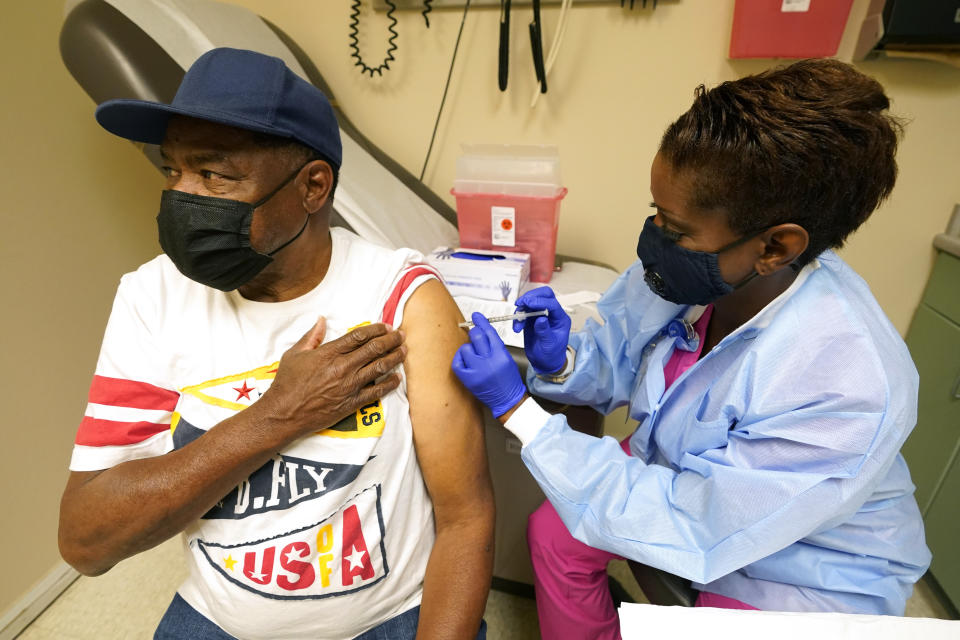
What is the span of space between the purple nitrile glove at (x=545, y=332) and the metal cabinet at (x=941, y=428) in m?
1.22

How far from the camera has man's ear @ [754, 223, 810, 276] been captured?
73cm

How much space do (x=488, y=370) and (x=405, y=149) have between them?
1.39 metres

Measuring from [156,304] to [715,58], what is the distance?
1.74 m

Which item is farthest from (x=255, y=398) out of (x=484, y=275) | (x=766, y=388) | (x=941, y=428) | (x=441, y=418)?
(x=941, y=428)

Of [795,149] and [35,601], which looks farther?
[35,601]

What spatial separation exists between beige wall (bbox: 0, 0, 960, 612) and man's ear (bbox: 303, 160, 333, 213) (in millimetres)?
1104

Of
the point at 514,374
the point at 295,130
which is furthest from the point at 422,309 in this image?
the point at 295,130

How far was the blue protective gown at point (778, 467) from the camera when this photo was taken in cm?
69

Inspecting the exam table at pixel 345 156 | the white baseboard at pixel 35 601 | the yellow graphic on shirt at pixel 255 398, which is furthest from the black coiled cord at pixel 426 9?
the white baseboard at pixel 35 601

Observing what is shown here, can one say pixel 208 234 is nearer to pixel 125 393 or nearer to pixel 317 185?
pixel 317 185

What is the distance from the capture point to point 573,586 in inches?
42.5

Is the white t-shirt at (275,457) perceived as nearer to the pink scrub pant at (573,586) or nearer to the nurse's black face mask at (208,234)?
the nurse's black face mask at (208,234)

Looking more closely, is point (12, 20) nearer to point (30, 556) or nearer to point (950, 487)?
point (30, 556)

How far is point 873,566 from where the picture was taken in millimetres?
822
